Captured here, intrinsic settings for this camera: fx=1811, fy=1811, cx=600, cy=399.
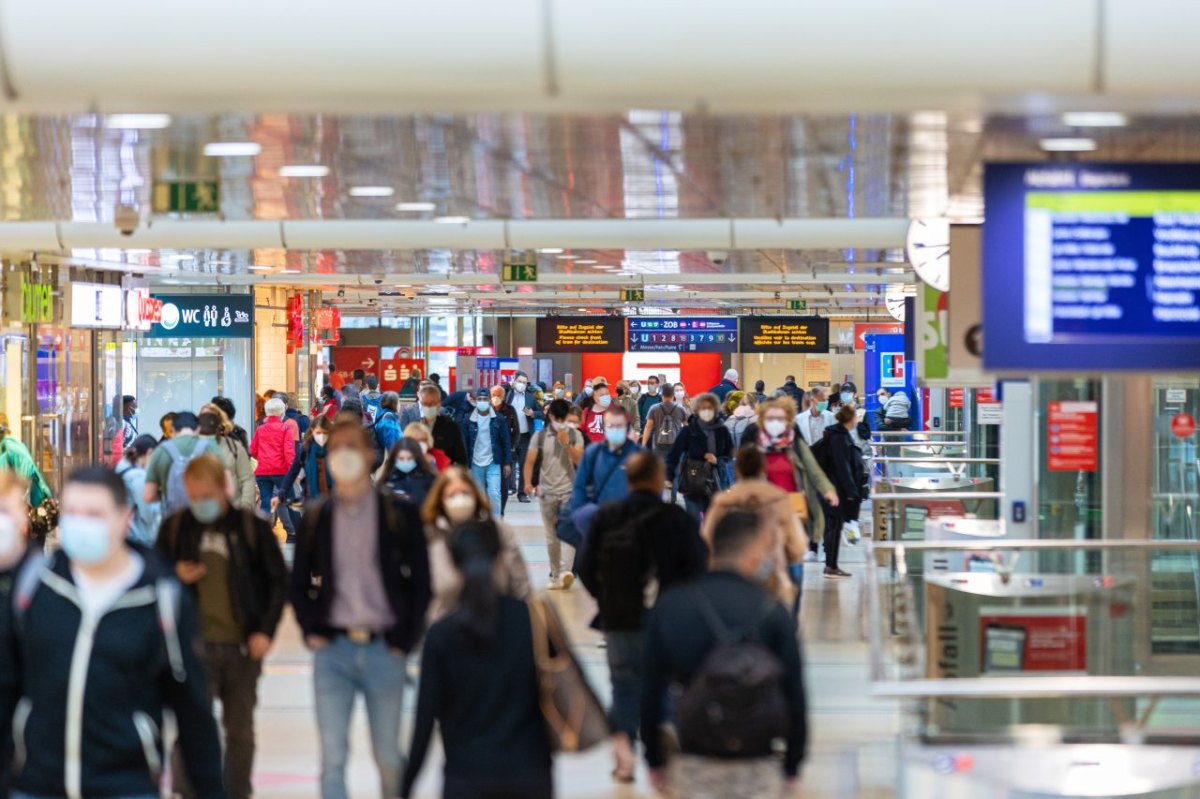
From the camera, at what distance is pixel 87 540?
472cm

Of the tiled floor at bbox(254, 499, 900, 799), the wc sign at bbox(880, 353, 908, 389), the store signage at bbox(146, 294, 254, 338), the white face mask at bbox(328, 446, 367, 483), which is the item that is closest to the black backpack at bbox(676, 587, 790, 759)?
the white face mask at bbox(328, 446, 367, 483)

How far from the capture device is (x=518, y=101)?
644cm

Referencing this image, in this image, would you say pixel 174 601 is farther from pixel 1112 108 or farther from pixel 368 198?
pixel 368 198

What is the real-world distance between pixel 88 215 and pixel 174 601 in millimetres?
10491

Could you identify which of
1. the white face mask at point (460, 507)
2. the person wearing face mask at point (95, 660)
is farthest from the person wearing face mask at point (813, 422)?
the person wearing face mask at point (95, 660)

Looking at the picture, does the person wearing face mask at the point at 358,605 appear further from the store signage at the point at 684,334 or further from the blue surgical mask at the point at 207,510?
the store signage at the point at 684,334

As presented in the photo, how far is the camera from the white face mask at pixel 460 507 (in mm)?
7949

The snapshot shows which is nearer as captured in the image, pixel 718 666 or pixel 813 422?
pixel 718 666

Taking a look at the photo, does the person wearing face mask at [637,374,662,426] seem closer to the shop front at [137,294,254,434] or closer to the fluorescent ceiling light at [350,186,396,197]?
the shop front at [137,294,254,434]

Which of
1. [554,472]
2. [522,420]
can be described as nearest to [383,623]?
[554,472]

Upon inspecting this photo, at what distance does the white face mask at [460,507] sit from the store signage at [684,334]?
2940cm

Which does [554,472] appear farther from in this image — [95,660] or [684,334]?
[684,334]

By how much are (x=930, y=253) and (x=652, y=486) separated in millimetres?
4494

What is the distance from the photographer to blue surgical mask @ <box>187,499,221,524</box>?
736 centimetres
